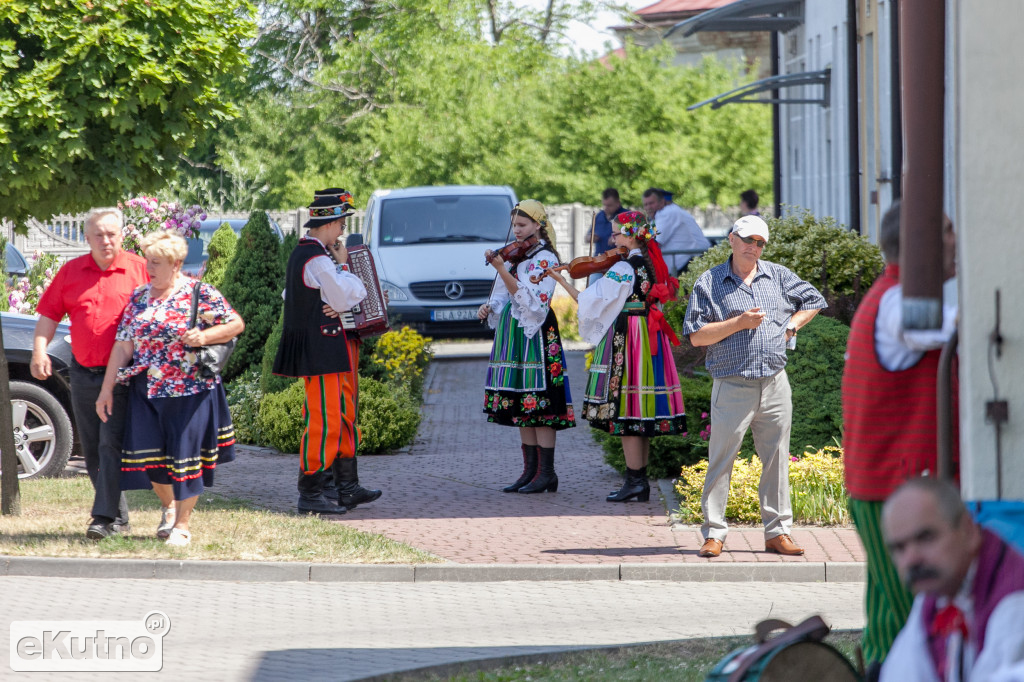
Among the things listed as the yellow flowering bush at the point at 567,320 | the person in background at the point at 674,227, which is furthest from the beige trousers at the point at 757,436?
the yellow flowering bush at the point at 567,320

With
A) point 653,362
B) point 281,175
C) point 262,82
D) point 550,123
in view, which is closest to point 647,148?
point 550,123

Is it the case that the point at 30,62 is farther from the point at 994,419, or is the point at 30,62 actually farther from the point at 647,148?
the point at 647,148

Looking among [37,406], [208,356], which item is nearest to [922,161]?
[208,356]

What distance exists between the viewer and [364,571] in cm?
793

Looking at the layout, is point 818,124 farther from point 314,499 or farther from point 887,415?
point 887,415

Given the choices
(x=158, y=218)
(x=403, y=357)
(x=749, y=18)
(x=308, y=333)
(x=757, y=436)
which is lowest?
(x=403, y=357)

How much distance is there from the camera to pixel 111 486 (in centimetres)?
845

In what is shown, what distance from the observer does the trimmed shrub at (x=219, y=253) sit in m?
17.4

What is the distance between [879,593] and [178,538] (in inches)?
198

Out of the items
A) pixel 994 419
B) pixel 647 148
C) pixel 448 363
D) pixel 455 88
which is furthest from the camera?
pixel 455 88

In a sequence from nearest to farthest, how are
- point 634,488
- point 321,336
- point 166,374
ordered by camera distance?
1. point 166,374
2. point 321,336
3. point 634,488

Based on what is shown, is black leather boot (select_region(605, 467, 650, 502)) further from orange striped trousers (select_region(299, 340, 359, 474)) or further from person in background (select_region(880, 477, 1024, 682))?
person in background (select_region(880, 477, 1024, 682))

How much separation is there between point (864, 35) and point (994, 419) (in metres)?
14.0

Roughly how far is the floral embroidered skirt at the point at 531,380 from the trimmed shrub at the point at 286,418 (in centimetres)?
286
